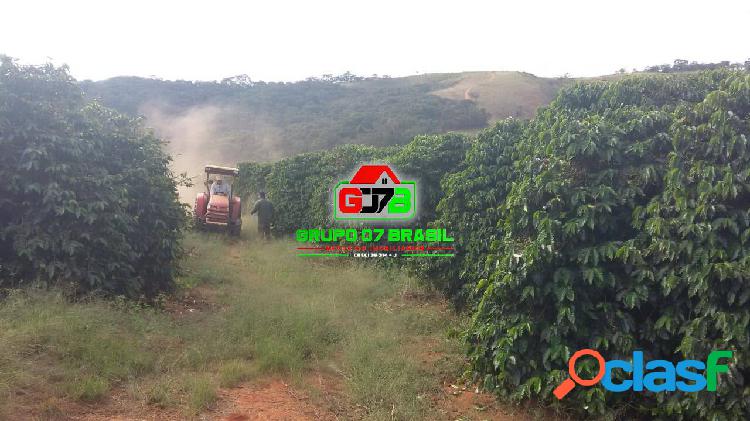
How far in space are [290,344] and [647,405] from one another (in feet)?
11.4

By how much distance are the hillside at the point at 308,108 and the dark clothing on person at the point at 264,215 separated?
17.5 m

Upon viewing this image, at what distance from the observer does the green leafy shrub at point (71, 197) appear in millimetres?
5988

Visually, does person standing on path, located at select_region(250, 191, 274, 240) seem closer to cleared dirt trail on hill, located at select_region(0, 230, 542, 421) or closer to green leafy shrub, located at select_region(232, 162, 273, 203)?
green leafy shrub, located at select_region(232, 162, 273, 203)

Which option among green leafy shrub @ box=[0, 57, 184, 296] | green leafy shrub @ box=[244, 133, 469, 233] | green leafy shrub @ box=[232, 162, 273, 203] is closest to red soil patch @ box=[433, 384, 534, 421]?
green leafy shrub @ box=[0, 57, 184, 296]

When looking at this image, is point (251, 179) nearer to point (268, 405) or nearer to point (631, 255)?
point (268, 405)

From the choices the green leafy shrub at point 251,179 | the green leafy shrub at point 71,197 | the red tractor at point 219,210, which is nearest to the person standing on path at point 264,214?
the red tractor at point 219,210

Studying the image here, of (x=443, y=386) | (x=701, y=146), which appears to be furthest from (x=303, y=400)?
(x=701, y=146)

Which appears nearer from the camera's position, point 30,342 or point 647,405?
point 647,405

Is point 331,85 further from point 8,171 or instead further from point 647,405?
point 647,405

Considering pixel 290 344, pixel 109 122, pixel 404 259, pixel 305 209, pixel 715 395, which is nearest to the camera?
pixel 715 395

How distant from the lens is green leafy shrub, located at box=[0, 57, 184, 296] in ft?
19.6

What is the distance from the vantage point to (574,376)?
167 inches

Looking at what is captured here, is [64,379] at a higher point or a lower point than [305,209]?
lower

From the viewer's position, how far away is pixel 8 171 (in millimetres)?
6074
